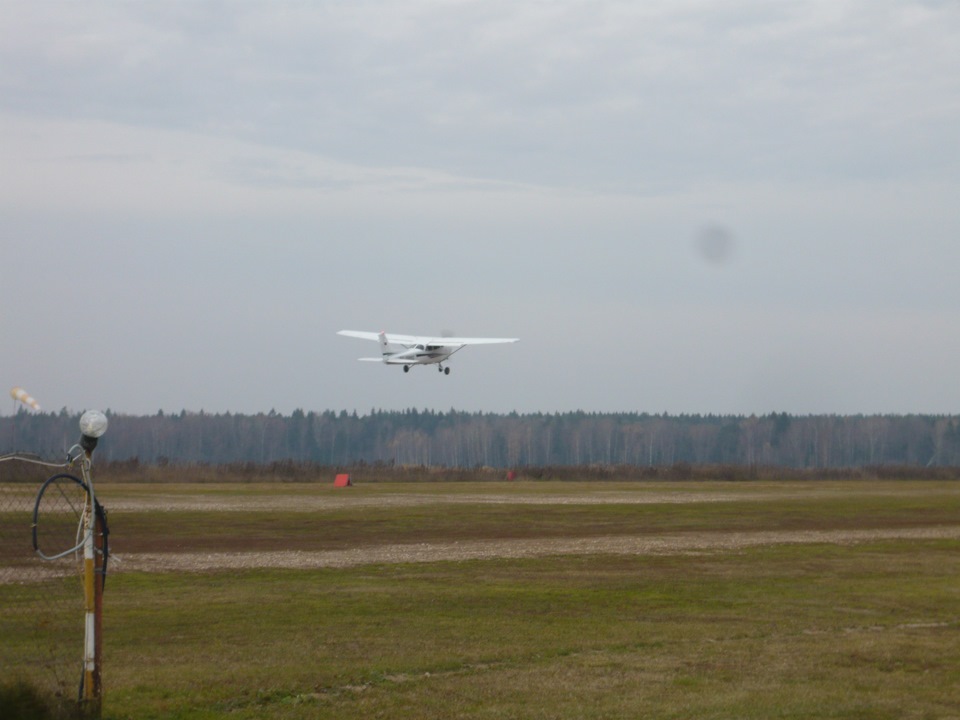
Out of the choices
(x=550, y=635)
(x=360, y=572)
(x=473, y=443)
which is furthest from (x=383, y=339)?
(x=473, y=443)

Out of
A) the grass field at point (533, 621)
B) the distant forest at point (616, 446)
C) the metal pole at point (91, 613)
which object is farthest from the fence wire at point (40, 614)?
the distant forest at point (616, 446)

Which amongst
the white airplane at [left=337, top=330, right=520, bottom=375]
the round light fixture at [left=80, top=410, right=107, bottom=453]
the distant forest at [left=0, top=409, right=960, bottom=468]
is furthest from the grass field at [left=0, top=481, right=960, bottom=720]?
the distant forest at [left=0, top=409, right=960, bottom=468]

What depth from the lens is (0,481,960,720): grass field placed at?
11.7 metres

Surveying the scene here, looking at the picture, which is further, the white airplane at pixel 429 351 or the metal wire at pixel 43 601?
the white airplane at pixel 429 351

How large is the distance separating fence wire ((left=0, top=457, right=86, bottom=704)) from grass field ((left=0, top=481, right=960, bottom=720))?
1.83 feet

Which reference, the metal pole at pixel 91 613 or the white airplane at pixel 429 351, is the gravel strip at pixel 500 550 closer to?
the metal pole at pixel 91 613

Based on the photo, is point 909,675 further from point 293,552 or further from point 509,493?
point 509,493

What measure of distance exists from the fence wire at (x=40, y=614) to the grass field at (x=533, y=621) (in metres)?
0.56

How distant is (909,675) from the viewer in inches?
511

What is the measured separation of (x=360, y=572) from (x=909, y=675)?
12434 millimetres

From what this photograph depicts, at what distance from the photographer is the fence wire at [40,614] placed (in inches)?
435

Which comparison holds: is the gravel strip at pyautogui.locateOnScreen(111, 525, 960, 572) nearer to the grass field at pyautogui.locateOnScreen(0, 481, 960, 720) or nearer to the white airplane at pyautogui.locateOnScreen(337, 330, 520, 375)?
the grass field at pyautogui.locateOnScreen(0, 481, 960, 720)

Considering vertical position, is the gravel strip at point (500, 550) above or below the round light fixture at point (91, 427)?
below

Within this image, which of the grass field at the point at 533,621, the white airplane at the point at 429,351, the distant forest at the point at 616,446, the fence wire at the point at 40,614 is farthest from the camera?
the distant forest at the point at 616,446
